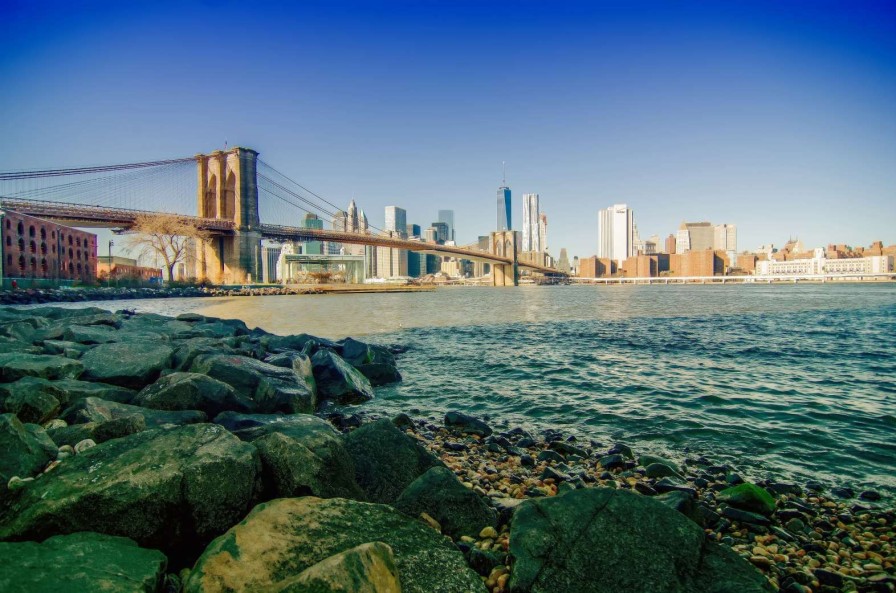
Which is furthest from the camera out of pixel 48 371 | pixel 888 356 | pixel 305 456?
pixel 888 356

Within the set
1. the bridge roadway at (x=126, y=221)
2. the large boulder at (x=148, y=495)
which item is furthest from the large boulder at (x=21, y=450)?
the bridge roadway at (x=126, y=221)

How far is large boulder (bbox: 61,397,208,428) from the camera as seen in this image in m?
3.85

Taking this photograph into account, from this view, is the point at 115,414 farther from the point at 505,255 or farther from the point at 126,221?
the point at 505,255

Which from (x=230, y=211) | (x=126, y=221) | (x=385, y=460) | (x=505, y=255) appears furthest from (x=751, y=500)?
(x=505, y=255)

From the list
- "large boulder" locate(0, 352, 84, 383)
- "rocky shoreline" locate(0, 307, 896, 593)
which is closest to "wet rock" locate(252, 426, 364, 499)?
"rocky shoreline" locate(0, 307, 896, 593)

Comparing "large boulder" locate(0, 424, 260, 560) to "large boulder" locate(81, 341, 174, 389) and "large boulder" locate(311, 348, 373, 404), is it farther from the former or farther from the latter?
"large boulder" locate(311, 348, 373, 404)

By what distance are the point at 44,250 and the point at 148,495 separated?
2291 inches

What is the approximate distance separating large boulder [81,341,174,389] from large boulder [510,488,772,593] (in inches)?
202

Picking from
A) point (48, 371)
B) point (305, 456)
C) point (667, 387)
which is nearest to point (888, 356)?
point (667, 387)

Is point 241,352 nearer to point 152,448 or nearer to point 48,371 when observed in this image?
point 48,371

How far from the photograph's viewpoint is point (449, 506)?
299 centimetres

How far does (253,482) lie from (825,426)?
22.2 feet

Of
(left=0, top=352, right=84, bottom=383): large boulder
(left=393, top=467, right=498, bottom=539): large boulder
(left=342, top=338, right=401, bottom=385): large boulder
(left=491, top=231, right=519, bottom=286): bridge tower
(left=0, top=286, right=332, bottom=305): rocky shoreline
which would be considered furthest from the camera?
(left=491, top=231, right=519, bottom=286): bridge tower

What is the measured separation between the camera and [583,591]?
2.21 metres
